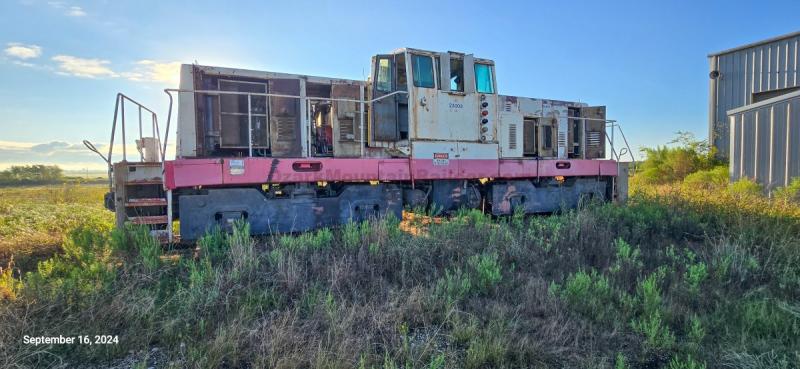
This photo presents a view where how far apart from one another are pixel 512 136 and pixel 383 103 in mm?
3181

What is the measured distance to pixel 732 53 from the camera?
16750 mm

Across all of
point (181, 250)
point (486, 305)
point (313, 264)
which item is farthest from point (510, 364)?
point (181, 250)

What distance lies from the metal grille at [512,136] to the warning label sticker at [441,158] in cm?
193

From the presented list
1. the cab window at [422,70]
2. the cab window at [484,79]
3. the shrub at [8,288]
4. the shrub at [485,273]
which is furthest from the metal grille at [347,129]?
the shrub at [8,288]

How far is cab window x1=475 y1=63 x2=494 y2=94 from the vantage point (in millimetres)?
8312

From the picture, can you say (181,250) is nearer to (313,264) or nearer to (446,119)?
(313,264)

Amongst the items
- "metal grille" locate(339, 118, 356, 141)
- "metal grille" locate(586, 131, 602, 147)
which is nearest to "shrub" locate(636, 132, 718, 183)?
"metal grille" locate(586, 131, 602, 147)

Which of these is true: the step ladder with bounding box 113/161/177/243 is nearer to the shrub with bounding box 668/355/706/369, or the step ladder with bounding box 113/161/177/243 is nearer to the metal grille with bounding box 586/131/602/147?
the shrub with bounding box 668/355/706/369

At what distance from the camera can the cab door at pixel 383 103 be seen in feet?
25.0

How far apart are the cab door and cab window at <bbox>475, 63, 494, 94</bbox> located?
1.74 meters

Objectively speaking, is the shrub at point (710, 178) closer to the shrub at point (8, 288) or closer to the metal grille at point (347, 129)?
the metal grille at point (347, 129)

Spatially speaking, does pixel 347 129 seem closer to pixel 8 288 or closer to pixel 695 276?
pixel 8 288

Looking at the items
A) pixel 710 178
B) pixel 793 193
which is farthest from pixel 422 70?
pixel 710 178

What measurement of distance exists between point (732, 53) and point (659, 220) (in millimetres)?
13868
